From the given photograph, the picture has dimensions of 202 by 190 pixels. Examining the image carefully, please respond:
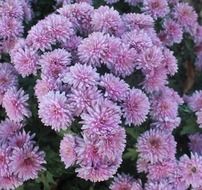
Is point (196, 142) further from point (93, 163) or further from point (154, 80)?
point (93, 163)

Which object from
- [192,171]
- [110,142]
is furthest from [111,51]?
[192,171]

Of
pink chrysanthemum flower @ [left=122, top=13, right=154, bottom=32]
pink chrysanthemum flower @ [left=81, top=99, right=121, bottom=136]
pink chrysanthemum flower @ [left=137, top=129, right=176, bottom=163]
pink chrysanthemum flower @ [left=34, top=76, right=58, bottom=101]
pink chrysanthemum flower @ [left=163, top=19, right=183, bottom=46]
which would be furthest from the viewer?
pink chrysanthemum flower @ [left=163, top=19, right=183, bottom=46]

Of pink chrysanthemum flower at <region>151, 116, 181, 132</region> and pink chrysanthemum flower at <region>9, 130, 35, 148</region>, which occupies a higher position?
pink chrysanthemum flower at <region>151, 116, 181, 132</region>

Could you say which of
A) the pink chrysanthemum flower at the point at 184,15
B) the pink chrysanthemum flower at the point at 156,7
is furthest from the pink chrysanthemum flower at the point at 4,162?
the pink chrysanthemum flower at the point at 184,15

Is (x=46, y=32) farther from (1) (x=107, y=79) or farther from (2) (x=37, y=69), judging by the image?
(1) (x=107, y=79)

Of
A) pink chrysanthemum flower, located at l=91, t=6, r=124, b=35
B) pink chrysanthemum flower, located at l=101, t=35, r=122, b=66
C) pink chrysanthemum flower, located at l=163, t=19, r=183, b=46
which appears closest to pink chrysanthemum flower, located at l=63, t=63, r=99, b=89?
pink chrysanthemum flower, located at l=101, t=35, r=122, b=66

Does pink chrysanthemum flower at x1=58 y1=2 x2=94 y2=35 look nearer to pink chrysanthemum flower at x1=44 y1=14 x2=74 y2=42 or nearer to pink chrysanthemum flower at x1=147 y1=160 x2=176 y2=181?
pink chrysanthemum flower at x1=44 y1=14 x2=74 y2=42

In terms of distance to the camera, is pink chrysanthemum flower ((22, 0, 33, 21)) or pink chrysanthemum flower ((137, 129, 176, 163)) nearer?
pink chrysanthemum flower ((137, 129, 176, 163))

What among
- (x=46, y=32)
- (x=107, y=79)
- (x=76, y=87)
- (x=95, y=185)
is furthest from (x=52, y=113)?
(x=95, y=185)

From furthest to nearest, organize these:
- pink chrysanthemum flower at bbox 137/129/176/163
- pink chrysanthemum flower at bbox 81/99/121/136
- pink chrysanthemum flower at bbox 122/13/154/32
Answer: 1. pink chrysanthemum flower at bbox 122/13/154/32
2. pink chrysanthemum flower at bbox 137/129/176/163
3. pink chrysanthemum flower at bbox 81/99/121/136
